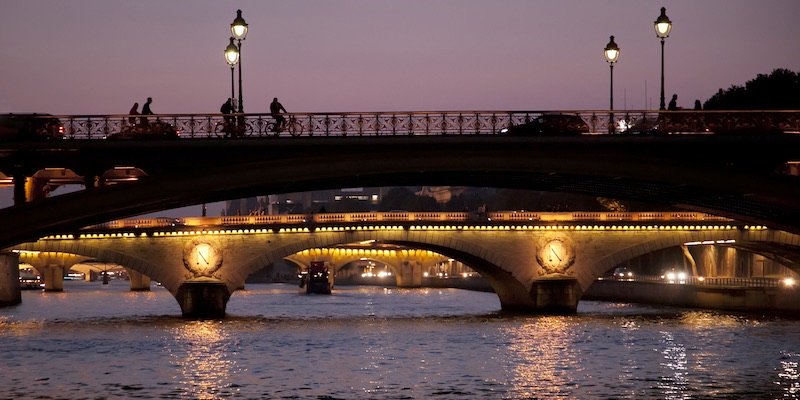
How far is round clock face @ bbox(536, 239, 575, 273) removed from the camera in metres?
86.4

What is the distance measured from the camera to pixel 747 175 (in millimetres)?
46219

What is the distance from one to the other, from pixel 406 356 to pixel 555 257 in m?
33.7

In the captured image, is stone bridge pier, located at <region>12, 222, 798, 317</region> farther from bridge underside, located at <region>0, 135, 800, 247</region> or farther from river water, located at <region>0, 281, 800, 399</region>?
bridge underside, located at <region>0, 135, 800, 247</region>

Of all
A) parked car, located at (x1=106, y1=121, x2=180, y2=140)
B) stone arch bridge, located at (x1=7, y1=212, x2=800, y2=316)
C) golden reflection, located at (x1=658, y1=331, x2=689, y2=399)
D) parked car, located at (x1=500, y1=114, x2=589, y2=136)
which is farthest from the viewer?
stone arch bridge, located at (x1=7, y1=212, x2=800, y2=316)

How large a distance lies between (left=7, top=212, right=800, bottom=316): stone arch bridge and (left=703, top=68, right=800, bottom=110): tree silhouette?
24.0 ft

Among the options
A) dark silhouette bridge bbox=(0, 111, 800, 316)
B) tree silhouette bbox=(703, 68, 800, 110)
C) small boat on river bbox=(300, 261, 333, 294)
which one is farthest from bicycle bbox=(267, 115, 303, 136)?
small boat on river bbox=(300, 261, 333, 294)

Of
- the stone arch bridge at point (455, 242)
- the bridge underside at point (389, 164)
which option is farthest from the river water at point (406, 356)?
the bridge underside at point (389, 164)

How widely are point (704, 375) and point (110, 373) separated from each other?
18874mm

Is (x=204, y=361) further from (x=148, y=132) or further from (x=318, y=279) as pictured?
(x=318, y=279)

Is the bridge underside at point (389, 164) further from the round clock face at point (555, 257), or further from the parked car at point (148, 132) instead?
the round clock face at point (555, 257)

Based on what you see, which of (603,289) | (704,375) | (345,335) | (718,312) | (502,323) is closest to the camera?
(704,375)

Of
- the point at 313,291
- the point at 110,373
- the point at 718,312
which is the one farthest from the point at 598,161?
the point at 313,291

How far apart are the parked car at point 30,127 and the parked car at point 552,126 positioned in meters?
13.9

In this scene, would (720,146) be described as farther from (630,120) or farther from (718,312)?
(718,312)
